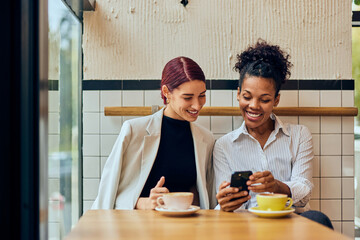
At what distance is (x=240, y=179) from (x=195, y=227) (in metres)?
0.41

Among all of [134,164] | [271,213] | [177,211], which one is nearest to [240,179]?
[271,213]

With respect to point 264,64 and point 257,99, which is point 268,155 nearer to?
point 257,99

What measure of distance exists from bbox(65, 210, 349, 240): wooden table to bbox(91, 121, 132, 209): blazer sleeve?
56 cm

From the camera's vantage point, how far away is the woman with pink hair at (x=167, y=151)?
228 cm

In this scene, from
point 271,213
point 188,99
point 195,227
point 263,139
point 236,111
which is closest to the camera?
point 195,227

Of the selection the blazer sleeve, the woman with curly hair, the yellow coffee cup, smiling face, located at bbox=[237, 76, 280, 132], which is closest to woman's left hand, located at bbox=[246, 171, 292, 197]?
the yellow coffee cup

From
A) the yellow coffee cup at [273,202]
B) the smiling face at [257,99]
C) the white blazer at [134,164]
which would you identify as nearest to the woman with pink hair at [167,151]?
the white blazer at [134,164]

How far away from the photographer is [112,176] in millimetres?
2283

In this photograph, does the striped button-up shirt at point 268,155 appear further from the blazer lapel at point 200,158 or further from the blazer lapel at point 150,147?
the blazer lapel at point 150,147

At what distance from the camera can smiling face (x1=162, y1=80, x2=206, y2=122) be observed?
227 centimetres

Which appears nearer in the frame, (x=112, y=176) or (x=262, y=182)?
(x=262, y=182)

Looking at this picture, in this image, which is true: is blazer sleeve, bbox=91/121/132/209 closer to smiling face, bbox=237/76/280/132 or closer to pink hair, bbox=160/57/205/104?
pink hair, bbox=160/57/205/104

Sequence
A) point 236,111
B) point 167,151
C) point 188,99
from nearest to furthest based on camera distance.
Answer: point 188,99 < point 167,151 < point 236,111

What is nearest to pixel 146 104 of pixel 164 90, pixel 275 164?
pixel 164 90
